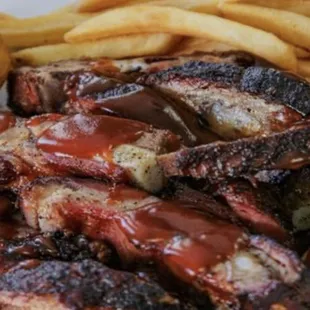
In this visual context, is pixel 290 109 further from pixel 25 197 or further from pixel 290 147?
pixel 25 197

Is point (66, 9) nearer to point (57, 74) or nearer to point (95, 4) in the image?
point (95, 4)

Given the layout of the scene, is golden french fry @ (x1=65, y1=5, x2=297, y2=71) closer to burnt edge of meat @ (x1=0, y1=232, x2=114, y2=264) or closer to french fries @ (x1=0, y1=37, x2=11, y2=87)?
french fries @ (x1=0, y1=37, x2=11, y2=87)

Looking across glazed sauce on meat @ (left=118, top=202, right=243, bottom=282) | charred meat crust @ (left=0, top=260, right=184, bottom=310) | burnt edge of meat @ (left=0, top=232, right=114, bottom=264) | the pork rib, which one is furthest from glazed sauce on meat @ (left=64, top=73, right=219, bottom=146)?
charred meat crust @ (left=0, top=260, right=184, bottom=310)

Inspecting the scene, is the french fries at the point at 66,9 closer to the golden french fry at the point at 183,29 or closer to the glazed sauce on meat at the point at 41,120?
the golden french fry at the point at 183,29

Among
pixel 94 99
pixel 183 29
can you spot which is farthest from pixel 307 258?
pixel 183 29

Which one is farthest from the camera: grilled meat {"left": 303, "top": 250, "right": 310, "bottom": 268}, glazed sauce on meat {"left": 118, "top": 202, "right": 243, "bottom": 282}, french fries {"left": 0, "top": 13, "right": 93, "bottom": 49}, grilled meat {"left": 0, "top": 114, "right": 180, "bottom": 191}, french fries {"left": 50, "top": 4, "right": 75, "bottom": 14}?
french fries {"left": 50, "top": 4, "right": 75, "bottom": 14}

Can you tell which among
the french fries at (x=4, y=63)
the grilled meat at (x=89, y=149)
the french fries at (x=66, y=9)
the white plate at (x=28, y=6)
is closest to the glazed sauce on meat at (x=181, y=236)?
the grilled meat at (x=89, y=149)

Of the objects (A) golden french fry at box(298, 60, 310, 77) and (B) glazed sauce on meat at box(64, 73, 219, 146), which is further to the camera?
(A) golden french fry at box(298, 60, 310, 77)
